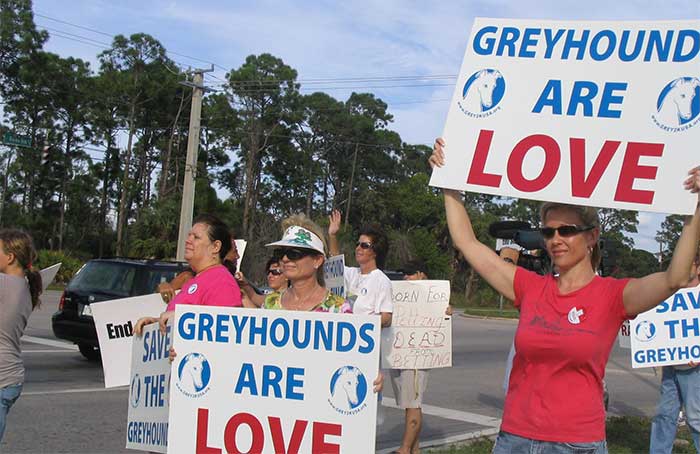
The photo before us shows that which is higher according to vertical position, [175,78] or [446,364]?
[175,78]

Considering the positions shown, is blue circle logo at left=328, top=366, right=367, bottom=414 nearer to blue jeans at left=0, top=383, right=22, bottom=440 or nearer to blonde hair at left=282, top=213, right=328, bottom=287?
blonde hair at left=282, top=213, right=328, bottom=287

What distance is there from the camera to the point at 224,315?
434cm

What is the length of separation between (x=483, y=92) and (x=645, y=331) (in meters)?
4.37

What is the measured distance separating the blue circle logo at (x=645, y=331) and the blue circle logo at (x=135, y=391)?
4595mm

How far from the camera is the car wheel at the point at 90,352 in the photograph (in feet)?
44.4

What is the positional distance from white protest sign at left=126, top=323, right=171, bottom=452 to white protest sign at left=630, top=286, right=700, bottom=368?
4.35m

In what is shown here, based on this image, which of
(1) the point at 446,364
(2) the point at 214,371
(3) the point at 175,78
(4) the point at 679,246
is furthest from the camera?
(3) the point at 175,78

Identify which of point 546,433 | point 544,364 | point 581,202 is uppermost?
point 581,202

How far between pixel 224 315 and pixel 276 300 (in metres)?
0.55

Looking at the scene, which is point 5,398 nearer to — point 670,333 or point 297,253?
point 297,253

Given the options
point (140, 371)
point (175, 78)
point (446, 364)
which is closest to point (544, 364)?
point (140, 371)

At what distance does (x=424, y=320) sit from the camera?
867 cm

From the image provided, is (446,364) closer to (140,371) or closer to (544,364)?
(140,371)

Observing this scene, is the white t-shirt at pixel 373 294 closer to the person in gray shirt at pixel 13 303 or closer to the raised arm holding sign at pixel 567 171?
the person in gray shirt at pixel 13 303
